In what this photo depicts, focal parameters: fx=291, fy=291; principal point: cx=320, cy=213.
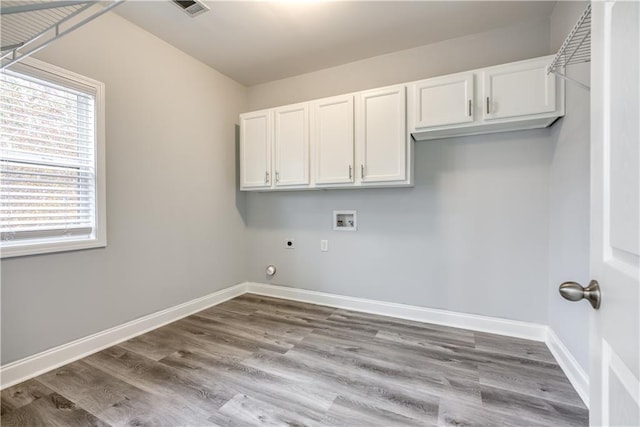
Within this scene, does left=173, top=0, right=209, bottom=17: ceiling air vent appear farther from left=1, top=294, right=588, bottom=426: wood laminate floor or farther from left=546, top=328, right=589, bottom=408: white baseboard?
left=546, top=328, right=589, bottom=408: white baseboard

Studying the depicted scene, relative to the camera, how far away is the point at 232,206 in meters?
3.46

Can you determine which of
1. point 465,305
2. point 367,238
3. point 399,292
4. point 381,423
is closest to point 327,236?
point 367,238

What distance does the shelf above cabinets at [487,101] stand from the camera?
2.05 m

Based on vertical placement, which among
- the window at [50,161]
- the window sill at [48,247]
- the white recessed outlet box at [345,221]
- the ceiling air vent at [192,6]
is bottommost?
the window sill at [48,247]

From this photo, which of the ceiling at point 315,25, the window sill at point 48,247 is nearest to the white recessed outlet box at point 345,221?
the ceiling at point 315,25

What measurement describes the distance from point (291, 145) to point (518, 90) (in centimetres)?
196

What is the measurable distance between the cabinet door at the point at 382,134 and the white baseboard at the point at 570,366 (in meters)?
1.63

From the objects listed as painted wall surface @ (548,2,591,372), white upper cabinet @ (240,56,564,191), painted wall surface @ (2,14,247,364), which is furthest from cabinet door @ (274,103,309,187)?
painted wall surface @ (548,2,591,372)

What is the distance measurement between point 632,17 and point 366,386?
6.21ft

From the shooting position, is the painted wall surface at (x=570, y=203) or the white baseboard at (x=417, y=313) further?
the white baseboard at (x=417, y=313)

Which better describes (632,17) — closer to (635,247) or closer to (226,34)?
(635,247)

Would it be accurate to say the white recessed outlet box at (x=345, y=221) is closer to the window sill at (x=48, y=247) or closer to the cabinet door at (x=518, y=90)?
the cabinet door at (x=518, y=90)

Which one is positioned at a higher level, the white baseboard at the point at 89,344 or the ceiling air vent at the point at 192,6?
the ceiling air vent at the point at 192,6

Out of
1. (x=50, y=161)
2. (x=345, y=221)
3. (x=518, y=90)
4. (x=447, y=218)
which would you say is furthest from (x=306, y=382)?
(x=518, y=90)
